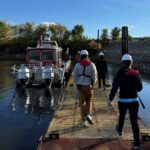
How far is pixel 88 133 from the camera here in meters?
9.38

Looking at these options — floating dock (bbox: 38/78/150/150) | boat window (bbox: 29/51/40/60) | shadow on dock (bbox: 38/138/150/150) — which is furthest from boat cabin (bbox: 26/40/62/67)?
shadow on dock (bbox: 38/138/150/150)

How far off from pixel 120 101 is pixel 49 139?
1.88 m

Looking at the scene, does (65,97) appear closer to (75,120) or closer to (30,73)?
(75,120)

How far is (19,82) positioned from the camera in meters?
24.0

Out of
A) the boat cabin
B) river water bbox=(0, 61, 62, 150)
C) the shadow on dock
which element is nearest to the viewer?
the shadow on dock

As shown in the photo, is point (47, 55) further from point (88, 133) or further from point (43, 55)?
point (88, 133)

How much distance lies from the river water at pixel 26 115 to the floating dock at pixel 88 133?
0.99 meters

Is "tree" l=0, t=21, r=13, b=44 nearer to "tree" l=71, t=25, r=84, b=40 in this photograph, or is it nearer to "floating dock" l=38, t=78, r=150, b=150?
"tree" l=71, t=25, r=84, b=40

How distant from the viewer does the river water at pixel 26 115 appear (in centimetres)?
1091

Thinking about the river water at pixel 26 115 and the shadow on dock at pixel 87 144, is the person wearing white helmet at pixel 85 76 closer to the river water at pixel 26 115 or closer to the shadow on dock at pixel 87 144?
the shadow on dock at pixel 87 144

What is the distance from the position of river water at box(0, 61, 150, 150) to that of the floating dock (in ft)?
3.23

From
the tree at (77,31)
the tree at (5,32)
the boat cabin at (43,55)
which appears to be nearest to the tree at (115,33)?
the tree at (77,31)

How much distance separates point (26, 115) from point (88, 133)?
5.83m

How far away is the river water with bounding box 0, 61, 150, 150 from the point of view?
10914 millimetres
